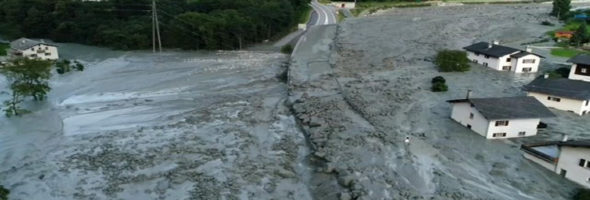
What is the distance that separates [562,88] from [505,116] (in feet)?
25.1

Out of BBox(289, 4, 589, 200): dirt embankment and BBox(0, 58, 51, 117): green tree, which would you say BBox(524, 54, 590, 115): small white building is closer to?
BBox(289, 4, 589, 200): dirt embankment

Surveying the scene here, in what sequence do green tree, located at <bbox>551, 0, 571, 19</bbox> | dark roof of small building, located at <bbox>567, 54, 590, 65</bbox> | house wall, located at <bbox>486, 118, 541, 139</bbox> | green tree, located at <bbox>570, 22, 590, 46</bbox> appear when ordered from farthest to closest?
green tree, located at <bbox>551, 0, 571, 19</bbox>, green tree, located at <bbox>570, 22, 590, 46</bbox>, dark roof of small building, located at <bbox>567, 54, 590, 65</bbox>, house wall, located at <bbox>486, 118, 541, 139</bbox>

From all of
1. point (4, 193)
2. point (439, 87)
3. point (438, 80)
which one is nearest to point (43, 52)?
point (4, 193)

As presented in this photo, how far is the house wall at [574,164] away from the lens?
17.6 metres

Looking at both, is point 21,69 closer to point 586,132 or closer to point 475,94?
point 475,94

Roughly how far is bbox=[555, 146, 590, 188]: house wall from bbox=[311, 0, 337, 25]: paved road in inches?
1764

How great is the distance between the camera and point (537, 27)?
58.2m

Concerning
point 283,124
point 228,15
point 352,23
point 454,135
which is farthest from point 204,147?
point 352,23

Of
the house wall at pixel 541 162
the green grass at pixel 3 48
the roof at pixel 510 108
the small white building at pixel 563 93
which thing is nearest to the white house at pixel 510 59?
the small white building at pixel 563 93

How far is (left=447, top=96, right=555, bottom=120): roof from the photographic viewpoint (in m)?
21.8

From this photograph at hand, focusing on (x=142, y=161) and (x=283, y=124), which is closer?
(x=142, y=161)

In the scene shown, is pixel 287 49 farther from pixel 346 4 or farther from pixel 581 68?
pixel 346 4

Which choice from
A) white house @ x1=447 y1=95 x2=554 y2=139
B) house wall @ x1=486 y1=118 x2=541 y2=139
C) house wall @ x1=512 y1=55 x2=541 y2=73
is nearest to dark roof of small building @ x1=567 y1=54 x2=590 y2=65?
house wall @ x1=512 y1=55 x2=541 y2=73

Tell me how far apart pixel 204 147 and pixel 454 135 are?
1229 cm
